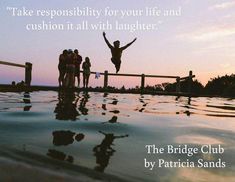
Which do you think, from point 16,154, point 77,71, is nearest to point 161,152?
point 16,154

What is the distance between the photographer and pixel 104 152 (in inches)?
115

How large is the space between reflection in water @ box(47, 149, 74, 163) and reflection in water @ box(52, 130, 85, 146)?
1.02 ft

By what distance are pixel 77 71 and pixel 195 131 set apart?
1132cm

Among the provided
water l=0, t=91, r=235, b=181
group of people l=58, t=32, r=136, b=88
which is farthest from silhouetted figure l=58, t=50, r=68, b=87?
water l=0, t=91, r=235, b=181

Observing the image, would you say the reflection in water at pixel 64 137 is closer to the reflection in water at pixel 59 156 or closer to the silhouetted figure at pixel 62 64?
the reflection in water at pixel 59 156

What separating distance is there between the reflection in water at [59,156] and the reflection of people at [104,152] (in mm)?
208

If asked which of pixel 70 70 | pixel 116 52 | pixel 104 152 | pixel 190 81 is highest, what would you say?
pixel 116 52

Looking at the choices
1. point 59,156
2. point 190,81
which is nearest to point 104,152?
point 59,156

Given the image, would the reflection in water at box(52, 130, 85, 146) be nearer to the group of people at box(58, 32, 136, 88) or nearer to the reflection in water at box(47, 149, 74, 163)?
the reflection in water at box(47, 149, 74, 163)

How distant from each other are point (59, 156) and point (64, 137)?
0.79 m

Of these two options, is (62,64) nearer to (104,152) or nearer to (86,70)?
(86,70)

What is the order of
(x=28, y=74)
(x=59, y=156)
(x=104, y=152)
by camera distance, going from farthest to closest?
(x=28, y=74) → (x=104, y=152) → (x=59, y=156)

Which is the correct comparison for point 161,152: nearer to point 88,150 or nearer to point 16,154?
point 88,150

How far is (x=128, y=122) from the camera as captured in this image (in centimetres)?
472
